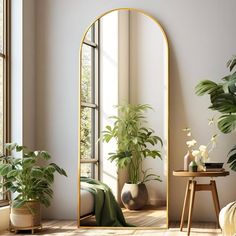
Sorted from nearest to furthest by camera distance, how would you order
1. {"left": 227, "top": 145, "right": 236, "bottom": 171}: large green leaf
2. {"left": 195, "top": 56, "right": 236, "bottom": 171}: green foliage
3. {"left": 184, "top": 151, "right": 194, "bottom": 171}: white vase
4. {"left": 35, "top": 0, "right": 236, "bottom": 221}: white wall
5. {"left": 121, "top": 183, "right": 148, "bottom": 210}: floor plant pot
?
{"left": 195, "top": 56, "right": 236, "bottom": 171}: green foliage < {"left": 227, "top": 145, "right": 236, "bottom": 171}: large green leaf < {"left": 184, "top": 151, "right": 194, "bottom": 171}: white vase < {"left": 121, "top": 183, "right": 148, "bottom": 210}: floor plant pot < {"left": 35, "top": 0, "right": 236, "bottom": 221}: white wall

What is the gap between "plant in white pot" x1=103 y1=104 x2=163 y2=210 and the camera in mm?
5484

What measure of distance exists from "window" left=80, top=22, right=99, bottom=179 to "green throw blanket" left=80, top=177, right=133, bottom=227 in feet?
0.44

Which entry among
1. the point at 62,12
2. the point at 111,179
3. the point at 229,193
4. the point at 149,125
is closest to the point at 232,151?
the point at 229,193

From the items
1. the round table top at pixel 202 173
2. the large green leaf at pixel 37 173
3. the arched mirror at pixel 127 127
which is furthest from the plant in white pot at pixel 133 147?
the large green leaf at pixel 37 173

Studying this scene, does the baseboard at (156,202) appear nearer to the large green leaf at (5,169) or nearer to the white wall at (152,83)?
the white wall at (152,83)

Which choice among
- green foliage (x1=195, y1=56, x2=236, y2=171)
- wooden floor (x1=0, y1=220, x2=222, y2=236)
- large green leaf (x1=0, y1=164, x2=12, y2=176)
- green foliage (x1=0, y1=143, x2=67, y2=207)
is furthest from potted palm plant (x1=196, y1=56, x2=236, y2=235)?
large green leaf (x1=0, y1=164, x2=12, y2=176)

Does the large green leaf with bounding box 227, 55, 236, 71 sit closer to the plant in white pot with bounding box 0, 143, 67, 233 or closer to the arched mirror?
the arched mirror

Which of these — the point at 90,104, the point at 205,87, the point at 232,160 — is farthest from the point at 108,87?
the point at 232,160

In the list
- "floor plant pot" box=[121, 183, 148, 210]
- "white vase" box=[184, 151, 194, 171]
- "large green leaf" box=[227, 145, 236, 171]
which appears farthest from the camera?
"floor plant pot" box=[121, 183, 148, 210]

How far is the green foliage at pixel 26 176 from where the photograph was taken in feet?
16.4

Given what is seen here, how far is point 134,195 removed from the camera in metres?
5.48

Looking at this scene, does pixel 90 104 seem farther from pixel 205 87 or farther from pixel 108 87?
pixel 205 87

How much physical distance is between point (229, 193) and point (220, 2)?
183 cm

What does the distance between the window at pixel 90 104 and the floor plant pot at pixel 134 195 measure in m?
0.33
